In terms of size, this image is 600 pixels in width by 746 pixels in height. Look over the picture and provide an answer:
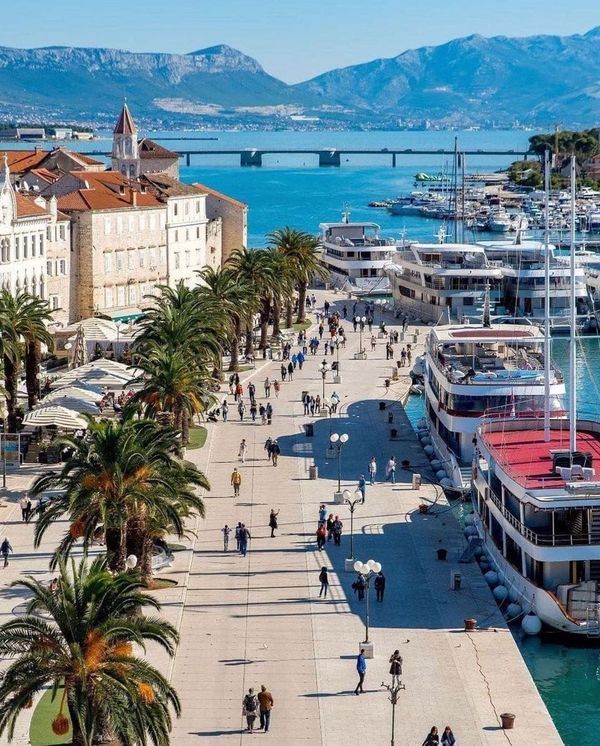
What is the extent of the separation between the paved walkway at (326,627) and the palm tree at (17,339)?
25.7 feet

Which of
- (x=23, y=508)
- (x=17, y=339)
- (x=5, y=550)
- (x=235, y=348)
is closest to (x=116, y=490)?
(x=5, y=550)

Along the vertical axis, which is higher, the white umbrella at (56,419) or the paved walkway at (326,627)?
the white umbrella at (56,419)

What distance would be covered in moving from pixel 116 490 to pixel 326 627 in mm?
6269

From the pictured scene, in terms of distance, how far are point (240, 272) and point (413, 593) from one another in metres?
47.5

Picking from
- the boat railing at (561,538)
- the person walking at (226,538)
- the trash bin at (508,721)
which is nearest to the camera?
the trash bin at (508,721)

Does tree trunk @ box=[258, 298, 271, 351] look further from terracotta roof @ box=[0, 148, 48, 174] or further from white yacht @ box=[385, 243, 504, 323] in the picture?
terracotta roof @ box=[0, 148, 48, 174]

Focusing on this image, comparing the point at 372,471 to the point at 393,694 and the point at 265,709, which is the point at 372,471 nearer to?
the point at 265,709

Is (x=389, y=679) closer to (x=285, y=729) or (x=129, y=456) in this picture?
(x=285, y=729)

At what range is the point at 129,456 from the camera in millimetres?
39906

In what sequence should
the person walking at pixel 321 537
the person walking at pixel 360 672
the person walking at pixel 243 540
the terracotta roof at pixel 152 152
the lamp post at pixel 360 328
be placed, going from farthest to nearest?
1. the terracotta roof at pixel 152 152
2. the lamp post at pixel 360 328
3. the person walking at pixel 321 537
4. the person walking at pixel 243 540
5. the person walking at pixel 360 672

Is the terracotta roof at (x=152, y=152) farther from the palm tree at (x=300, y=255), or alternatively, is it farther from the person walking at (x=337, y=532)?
the person walking at (x=337, y=532)

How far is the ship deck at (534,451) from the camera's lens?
45.3 m

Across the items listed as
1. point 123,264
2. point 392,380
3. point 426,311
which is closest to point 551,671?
point 392,380

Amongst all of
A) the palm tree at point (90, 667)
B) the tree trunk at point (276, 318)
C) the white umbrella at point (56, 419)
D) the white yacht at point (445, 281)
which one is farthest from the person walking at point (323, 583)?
the white yacht at point (445, 281)
